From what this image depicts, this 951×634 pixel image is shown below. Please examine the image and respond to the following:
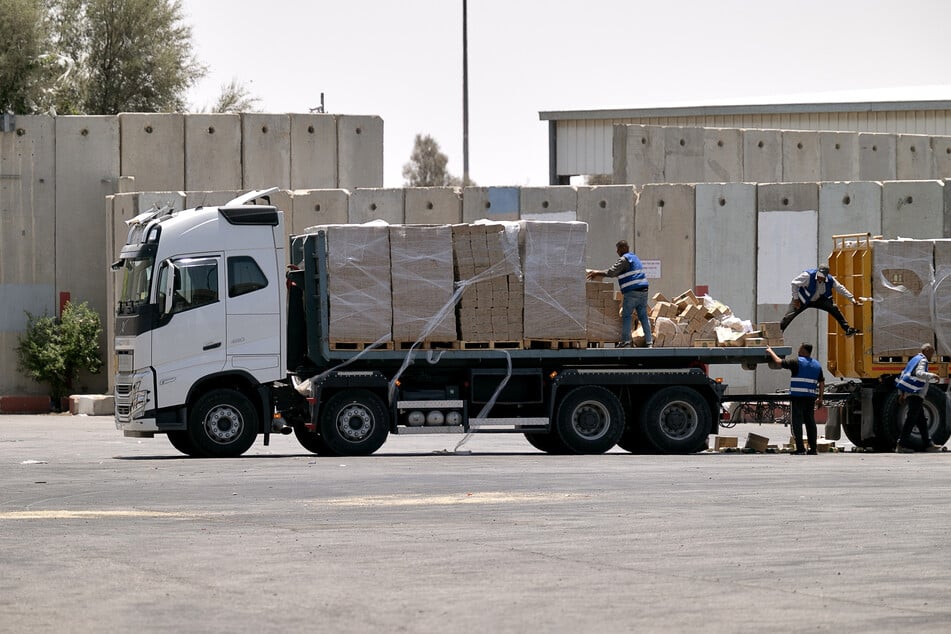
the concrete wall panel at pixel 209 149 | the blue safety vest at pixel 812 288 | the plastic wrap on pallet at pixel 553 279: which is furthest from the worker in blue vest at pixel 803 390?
the concrete wall panel at pixel 209 149

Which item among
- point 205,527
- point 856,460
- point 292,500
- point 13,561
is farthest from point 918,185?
point 13,561

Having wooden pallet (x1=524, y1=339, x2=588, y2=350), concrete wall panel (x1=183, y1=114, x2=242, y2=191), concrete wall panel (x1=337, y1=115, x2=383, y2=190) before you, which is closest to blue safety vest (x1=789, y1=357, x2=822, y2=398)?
wooden pallet (x1=524, y1=339, x2=588, y2=350)

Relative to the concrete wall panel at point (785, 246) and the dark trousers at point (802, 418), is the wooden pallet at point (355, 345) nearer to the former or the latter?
the dark trousers at point (802, 418)

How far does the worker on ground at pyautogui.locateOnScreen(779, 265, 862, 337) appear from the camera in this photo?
20656mm

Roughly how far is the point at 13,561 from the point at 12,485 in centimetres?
512

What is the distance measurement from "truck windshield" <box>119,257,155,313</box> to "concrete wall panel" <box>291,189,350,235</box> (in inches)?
318

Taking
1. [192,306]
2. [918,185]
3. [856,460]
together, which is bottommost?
[856,460]

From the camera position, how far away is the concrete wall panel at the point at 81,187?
28.5 metres

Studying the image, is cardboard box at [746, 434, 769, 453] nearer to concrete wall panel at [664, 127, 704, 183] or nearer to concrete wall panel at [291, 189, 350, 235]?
concrete wall panel at [291, 189, 350, 235]

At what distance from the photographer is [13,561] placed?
971 cm

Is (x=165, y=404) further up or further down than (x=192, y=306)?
further down

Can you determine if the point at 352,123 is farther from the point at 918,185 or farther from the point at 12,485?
the point at 12,485

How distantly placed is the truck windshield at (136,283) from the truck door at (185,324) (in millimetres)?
222

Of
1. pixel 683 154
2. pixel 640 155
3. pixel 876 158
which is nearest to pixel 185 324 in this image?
pixel 640 155
